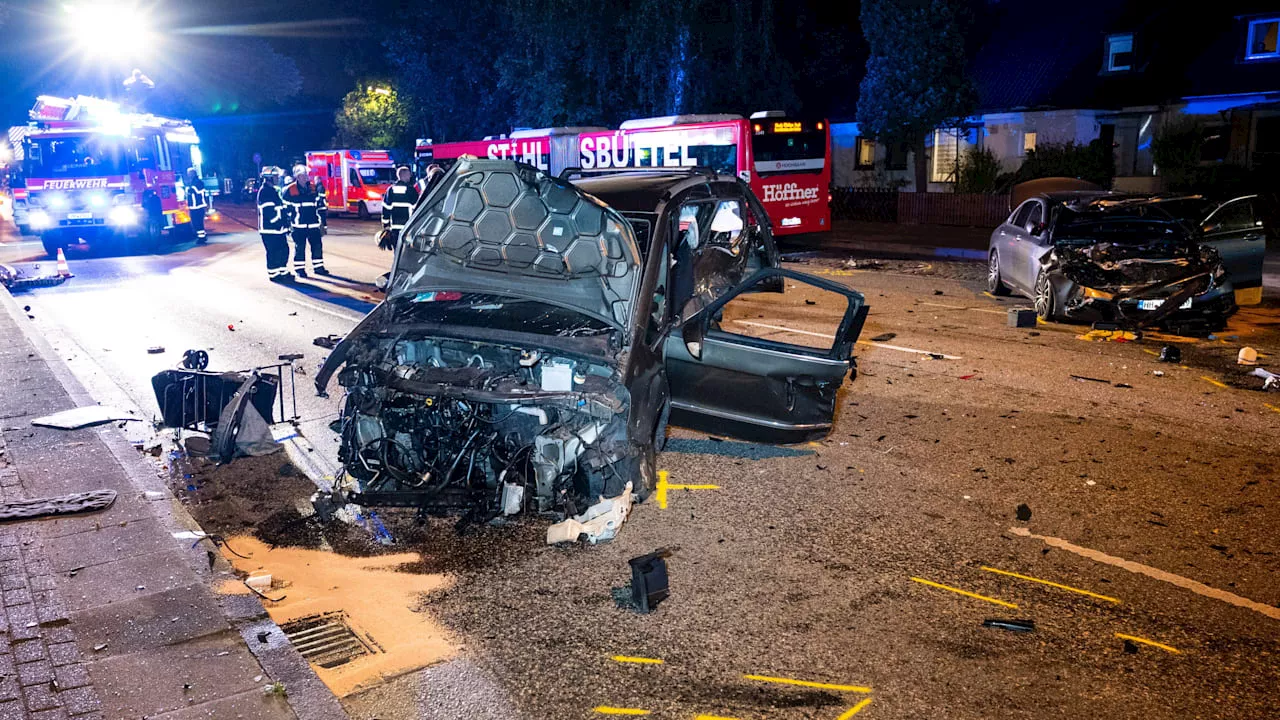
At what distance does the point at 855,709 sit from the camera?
3.97m

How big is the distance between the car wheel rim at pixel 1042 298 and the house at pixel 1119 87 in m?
19.1

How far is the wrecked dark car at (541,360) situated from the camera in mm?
5430

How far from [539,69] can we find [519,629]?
110 ft

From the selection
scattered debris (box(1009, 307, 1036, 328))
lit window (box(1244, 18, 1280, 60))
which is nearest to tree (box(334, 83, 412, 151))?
lit window (box(1244, 18, 1280, 60))

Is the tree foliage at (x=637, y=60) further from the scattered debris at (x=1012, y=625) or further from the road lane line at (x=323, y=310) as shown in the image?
the scattered debris at (x=1012, y=625)

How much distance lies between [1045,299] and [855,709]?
9266mm

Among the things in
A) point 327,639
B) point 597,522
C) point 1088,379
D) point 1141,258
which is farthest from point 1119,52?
point 327,639

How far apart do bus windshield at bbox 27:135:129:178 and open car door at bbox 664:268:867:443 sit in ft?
66.8

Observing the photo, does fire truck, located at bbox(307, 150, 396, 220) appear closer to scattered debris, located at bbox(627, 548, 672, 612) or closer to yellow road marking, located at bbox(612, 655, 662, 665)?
scattered debris, located at bbox(627, 548, 672, 612)

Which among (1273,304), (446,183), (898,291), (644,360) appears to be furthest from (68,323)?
(1273,304)

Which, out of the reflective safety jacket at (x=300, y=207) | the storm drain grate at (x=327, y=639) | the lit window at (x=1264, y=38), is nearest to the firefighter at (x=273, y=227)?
the reflective safety jacket at (x=300, y=207)

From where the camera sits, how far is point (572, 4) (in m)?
31.0

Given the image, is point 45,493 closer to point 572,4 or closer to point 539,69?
point 572,4

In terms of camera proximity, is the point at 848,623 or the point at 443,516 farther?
the point at 443,516
